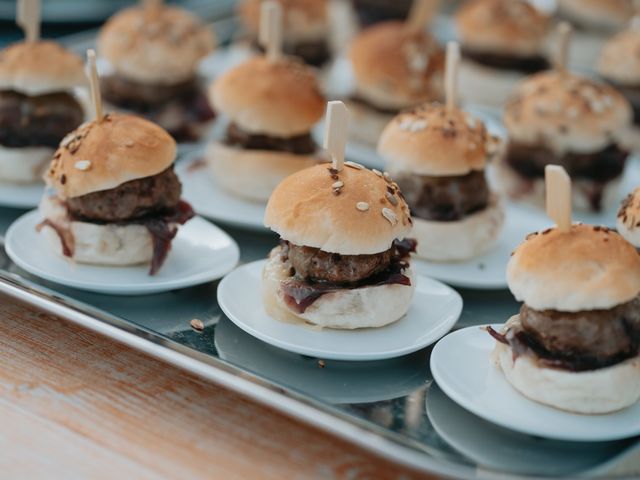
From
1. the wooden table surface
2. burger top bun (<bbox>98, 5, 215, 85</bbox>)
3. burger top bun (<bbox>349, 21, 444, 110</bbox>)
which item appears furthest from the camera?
burger top bun (<bbox>349, 21, 444, 110</bbox>)

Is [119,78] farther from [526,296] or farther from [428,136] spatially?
[526,296]

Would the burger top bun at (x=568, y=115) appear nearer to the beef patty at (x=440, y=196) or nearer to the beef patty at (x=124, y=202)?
Answer: the beef patty at (x=440, y=196)

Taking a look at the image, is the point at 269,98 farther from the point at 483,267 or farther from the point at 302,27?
the point at 302,27

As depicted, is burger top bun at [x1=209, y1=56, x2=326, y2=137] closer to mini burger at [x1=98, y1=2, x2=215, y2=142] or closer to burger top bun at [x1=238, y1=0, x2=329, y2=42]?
mini burger at [x1=98, y1=2, x2=215, y2=142]

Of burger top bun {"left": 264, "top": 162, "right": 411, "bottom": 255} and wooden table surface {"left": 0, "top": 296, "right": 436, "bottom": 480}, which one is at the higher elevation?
burger top bun {"left": 264, "top": 162, "right": 411, "bottom": 255}

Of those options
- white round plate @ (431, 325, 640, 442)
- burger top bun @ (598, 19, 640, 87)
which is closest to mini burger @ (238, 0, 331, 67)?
burger top bun @ (598, 19, 640, 87)

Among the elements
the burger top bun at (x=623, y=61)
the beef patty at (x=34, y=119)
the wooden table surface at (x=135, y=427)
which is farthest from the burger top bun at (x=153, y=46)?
the burger top bun at (x=623, y=61)
